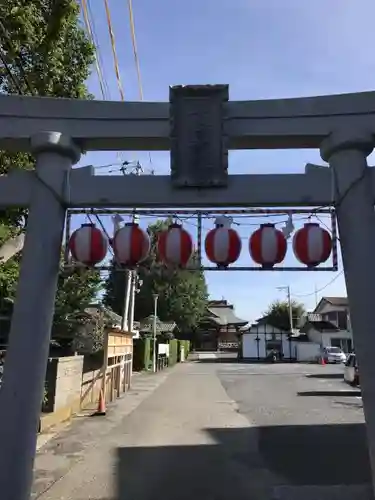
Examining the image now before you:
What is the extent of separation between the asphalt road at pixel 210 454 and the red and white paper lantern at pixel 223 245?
3061mm

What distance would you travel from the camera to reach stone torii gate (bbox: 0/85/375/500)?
5676 millimetres

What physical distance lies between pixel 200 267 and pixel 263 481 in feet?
11.4

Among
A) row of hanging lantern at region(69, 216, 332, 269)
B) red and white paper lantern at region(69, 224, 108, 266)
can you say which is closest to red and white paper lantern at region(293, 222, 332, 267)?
row of hanging lantern at region(69, 216, 332, 269)

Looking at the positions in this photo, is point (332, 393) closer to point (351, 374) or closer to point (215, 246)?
point (351, 374)

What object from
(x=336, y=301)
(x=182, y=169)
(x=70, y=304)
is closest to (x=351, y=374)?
(x=70, y=304)

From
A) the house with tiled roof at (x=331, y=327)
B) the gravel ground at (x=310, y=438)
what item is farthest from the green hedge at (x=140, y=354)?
the house with tiled roof at (x=331, y=327)

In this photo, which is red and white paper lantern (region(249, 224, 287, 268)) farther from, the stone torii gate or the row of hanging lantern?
the stone torii gate

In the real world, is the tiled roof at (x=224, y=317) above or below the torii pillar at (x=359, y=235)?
above

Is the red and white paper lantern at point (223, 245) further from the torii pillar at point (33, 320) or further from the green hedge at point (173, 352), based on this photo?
the green hedge at point (173, 352)

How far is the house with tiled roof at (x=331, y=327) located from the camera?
183ft

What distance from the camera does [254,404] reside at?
16.7 meters

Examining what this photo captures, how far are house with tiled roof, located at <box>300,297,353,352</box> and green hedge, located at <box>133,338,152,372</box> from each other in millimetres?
23850

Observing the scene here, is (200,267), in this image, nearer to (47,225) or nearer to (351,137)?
(47,225)

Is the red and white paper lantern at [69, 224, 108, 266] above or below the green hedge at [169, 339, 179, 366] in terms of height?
below
